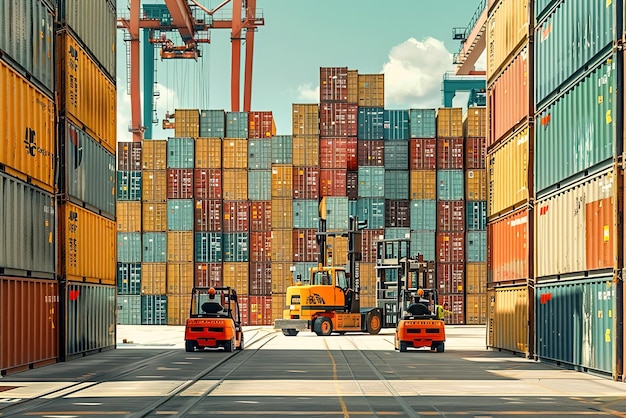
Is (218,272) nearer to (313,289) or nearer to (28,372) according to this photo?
(313,289)

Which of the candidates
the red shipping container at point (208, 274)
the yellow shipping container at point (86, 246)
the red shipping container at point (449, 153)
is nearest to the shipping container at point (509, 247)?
the yellow shipping container at point (86, 246)

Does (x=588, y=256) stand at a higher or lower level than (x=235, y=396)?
higher

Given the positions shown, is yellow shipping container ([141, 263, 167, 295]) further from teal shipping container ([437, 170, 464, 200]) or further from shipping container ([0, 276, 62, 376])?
shipping container ([0, 276, 62, 376])

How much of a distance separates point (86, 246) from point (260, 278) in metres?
36.7

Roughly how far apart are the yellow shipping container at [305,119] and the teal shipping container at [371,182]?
13.4 ft

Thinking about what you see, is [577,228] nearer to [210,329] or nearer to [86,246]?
[210,329]

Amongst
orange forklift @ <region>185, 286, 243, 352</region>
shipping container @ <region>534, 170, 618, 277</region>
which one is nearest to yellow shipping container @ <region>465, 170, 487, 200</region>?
orange forklift @ <region>185, 286, 243, 352</region>

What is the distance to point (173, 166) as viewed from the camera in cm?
7288

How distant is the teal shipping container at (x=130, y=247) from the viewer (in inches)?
2901

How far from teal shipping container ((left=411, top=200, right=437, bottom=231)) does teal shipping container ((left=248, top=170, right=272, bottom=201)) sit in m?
9.67

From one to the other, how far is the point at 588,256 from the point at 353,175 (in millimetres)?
46107

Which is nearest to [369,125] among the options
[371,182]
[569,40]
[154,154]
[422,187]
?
[371,182]

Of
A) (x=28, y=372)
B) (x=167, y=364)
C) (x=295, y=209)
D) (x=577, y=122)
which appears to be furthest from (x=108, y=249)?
(x=295, y=209)

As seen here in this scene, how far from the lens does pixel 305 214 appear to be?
233 ft
